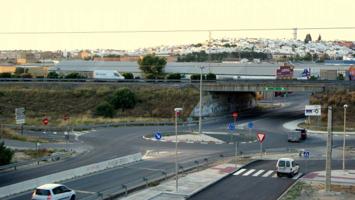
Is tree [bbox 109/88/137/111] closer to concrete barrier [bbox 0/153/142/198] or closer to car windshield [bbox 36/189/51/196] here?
concrete barrier [bbox 0/153/142/198]

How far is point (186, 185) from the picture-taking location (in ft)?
106

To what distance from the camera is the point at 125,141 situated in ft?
181

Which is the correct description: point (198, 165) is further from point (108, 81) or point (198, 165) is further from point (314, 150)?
point (108, 81)

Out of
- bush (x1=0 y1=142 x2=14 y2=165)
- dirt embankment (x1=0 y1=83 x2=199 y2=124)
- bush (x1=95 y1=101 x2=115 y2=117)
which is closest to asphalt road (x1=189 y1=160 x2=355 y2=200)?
bush (x1=0 y1=142 x2=14 y2=165)

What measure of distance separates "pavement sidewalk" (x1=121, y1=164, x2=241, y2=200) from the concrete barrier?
18.2 feet

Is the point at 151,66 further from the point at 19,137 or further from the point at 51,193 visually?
the point at 51,193

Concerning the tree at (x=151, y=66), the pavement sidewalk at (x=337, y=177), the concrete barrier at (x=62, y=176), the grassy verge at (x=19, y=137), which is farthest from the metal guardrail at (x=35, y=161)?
the tree at (x=151, y=66)

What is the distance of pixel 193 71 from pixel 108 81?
36.0 m

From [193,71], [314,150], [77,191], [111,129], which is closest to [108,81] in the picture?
[111,129]

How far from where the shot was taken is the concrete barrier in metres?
28.5

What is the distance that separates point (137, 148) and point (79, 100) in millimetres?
36189

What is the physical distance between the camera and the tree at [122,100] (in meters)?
80.2

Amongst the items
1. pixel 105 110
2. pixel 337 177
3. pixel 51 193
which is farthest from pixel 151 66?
pixel 51 193

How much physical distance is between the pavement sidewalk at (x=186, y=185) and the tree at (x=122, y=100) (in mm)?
42789
